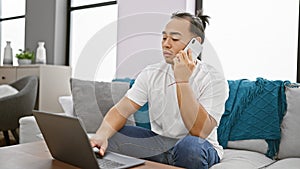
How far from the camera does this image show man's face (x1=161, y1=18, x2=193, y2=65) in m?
1.32

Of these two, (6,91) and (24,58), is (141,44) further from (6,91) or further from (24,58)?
(24,58)

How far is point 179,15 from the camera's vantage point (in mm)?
1383

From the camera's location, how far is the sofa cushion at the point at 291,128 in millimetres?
1581

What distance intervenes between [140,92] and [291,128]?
2.54ft

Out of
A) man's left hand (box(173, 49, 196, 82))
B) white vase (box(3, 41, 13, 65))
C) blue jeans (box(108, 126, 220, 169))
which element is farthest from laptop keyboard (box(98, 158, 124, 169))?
white vase (box(3, 41, 13, 65))

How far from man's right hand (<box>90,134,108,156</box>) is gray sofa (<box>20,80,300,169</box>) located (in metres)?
0.43

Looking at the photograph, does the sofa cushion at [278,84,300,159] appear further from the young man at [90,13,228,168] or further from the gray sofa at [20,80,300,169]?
the young man at [90,13,228,168]

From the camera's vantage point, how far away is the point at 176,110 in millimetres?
1385

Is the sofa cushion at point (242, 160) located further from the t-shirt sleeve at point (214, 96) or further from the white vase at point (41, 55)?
the white vase at point (41, 55)

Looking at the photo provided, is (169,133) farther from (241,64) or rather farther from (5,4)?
(5,4)

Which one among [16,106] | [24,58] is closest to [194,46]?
[16,106]

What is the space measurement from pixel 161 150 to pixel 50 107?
2249 millimetres

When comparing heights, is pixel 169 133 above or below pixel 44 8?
below

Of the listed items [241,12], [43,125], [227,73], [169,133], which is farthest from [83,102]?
[241,12]
